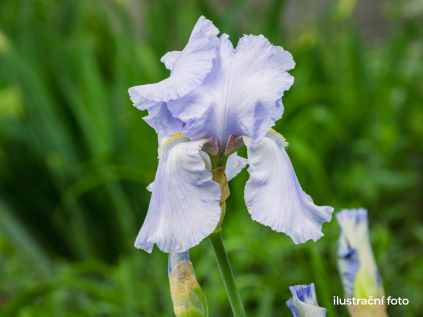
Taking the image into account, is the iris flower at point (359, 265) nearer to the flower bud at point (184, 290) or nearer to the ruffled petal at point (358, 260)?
the ruffled petal at point (358, 260)

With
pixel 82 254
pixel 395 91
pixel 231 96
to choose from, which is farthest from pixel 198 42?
pixel 395 91

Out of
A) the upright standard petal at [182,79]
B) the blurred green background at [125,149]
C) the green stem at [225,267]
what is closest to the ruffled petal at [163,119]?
the upright standard petal at [182,79]

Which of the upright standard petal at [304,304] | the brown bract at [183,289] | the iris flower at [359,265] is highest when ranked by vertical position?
the iris flower at [359,265]

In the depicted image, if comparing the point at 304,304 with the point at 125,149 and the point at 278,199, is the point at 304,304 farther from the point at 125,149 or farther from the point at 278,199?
the point at 125,149

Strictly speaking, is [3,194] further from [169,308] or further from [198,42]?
[198,42]

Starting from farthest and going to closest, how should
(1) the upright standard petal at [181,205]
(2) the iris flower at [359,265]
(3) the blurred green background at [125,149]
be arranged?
(3) the blurred green background at [125,149] < (2) the iris flower at [359,265] < (1) the upright standard petal at [181,205]

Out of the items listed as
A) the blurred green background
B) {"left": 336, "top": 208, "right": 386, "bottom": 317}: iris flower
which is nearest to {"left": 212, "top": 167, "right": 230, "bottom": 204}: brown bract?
{"left": 336, "top": 208, "right": 386, "bottom": 317}: iris flower

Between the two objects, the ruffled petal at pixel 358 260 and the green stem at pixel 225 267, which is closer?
the green stem at pixel 225 267
